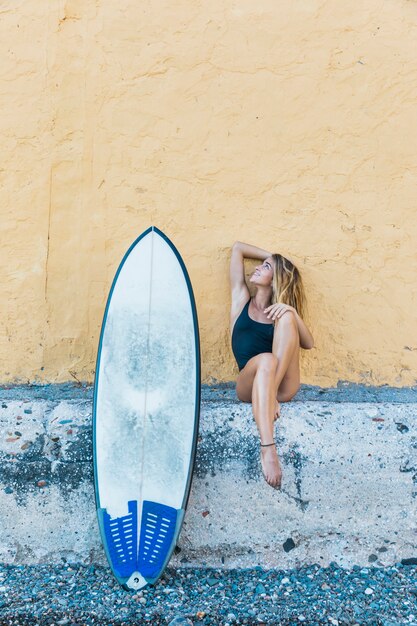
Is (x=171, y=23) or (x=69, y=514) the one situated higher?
(x=171, y=23)

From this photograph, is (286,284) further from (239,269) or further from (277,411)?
(277,411)

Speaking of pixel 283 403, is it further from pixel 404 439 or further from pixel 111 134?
pixel 111 134

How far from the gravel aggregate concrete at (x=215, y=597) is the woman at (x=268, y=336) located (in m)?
0.45

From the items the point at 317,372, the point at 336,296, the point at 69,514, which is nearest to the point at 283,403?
the point at 317,372

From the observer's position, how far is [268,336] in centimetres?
358

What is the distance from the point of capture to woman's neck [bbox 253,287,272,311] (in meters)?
3.63

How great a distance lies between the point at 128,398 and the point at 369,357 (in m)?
1.28

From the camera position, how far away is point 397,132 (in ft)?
12.1

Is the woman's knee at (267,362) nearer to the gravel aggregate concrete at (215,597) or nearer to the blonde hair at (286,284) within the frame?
the blonde hair at (286,284)

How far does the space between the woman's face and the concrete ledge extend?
2.24 feet

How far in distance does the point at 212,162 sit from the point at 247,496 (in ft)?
5.48

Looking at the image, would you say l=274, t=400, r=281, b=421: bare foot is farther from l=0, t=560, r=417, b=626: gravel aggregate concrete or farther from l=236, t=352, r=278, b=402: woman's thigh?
l=0, t=560, r=417, b=626: gravel aggregate concrete

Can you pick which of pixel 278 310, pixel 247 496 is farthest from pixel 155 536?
pixel 278 310

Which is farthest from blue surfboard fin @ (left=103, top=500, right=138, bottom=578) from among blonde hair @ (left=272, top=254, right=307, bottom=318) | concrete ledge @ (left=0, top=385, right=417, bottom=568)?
blonde hair @ (left=272, top=254, right=307, bottom=318)
